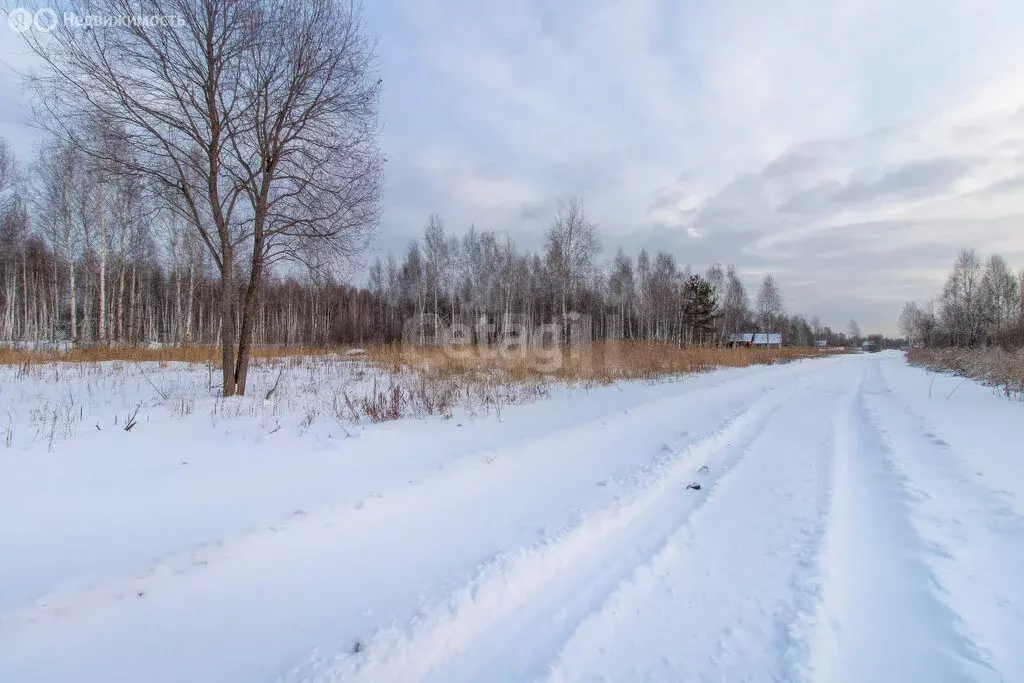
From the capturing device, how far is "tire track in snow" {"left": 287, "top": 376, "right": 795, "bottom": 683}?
1874mm

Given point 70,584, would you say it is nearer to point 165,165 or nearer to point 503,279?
point 165,165

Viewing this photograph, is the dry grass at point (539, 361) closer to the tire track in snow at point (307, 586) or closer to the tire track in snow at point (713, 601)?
the tire track in snow at point (307, 586)

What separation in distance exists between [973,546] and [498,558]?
3289 mm

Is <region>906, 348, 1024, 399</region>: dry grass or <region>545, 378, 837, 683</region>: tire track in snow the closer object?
<region>545, 378, 837, 683</region>: tire track in snow

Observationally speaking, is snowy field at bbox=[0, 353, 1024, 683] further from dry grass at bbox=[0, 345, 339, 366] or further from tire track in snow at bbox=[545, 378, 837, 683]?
dry grass at bbox=[0, 345, 339, 366]

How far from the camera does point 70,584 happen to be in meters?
2.27

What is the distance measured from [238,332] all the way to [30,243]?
87.9 feet

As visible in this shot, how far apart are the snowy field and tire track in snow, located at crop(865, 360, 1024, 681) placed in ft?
0.06

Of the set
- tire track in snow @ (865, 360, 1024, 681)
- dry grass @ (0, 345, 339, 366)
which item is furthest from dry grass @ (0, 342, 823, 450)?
tire track in snow @ (865, 360, 1024, 681)

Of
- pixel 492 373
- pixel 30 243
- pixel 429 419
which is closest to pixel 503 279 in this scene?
pixel 492 373

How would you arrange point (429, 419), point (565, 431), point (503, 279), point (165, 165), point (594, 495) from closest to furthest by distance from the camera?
point (594, 495), point (565, 431), point (429, 419), point (165, 165), point (503, 279)

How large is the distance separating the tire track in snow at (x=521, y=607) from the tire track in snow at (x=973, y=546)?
154 centimetres

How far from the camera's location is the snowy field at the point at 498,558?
1.93 metres

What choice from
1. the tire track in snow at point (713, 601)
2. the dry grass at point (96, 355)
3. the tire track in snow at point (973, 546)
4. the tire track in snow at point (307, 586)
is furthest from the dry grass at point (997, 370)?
the dry grass at point (96, 355)
